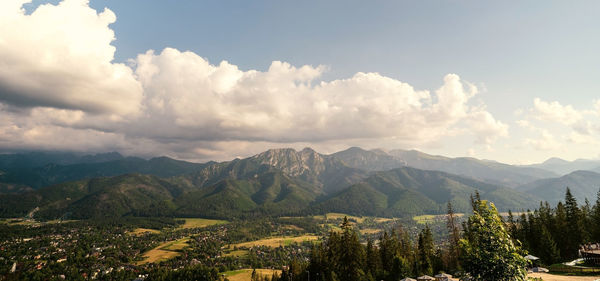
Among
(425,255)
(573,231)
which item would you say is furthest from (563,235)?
(425,255)

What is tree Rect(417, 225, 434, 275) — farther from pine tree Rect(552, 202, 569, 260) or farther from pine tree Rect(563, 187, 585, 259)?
pine tree Rect(563, 187, 585, 259)

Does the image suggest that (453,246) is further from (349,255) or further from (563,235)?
(349,255)

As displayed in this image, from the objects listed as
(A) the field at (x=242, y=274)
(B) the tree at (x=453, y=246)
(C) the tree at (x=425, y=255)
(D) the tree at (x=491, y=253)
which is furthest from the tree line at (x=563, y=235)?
(A) the field at (x=242, y=274)

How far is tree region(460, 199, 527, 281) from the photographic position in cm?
1606

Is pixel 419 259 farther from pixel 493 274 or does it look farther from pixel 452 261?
pixel 493 274

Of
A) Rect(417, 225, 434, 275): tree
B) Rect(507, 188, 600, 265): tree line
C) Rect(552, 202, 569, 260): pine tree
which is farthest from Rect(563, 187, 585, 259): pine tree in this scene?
Rect(417, 225, 434, 275): tree

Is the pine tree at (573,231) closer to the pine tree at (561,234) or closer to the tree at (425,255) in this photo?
the pine tree at (561,234)

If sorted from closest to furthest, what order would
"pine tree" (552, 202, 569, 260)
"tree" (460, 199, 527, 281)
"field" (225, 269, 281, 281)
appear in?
1. "tree" (460, 199, 527, 281)
2. "pine tree" (552, 202, 569, 260)
3. "field" (225, 269, 281, 281)

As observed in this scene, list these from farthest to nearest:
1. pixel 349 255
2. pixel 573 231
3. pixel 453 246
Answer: pixel 453 246 < pixel 573 231 < pixel 349 255

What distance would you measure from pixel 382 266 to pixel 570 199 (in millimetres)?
56951

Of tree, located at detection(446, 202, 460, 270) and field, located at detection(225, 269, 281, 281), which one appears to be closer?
tree, located at detection(446, 202, 460, 270)

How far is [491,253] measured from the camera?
53.5 feet

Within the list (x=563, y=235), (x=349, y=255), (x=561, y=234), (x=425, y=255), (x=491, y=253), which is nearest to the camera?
(x=491, y=253)

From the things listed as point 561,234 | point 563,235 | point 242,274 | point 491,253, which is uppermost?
point 491,253
